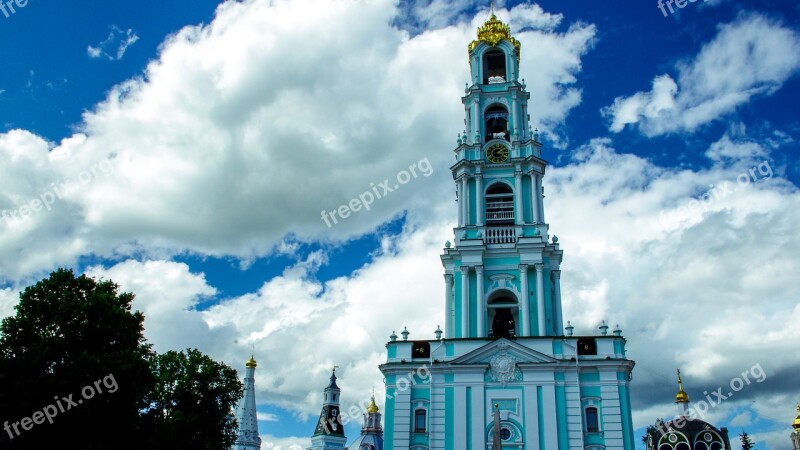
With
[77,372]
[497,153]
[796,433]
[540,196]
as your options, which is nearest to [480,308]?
[540,196]

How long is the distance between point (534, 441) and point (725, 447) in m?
30.8

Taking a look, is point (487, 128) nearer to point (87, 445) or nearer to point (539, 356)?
point (539, 356)

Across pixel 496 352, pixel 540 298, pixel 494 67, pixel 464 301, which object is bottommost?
pixel 496 352

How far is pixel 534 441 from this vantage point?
29.9 meters

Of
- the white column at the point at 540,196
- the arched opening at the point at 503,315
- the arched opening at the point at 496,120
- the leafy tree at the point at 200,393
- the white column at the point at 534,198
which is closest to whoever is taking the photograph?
the leafy tree at the point at 200,393

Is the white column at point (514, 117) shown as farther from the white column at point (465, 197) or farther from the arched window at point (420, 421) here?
the arched window at point (420, 421)

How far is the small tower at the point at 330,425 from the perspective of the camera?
86.6 m

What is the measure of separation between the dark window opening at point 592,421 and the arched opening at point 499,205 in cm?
1130

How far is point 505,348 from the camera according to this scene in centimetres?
3180

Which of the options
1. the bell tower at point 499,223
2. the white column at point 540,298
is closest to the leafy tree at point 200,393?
the bell tower at point 499,223

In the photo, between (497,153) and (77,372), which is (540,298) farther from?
(77,372)

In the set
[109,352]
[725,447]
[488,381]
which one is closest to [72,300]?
[109,352]

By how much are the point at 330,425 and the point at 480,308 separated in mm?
59478

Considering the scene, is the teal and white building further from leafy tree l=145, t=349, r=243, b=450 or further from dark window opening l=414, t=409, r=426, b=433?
leafy tree l=145, t=349, r=243, b=450
